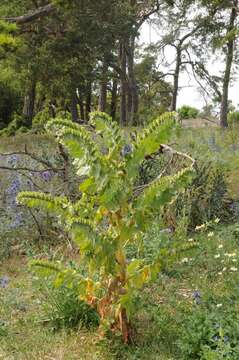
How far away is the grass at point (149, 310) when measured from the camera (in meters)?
2.54

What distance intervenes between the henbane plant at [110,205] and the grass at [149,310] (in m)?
0.19

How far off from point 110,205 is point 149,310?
38.8 inches

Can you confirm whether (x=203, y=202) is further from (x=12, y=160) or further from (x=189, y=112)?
(x=189, y=112)

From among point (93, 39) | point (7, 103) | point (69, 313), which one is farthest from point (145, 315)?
point (7, 103)

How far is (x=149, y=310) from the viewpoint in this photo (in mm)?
2932

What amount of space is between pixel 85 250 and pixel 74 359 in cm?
65

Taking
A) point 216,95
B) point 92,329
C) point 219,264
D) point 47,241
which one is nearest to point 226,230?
point 219,264

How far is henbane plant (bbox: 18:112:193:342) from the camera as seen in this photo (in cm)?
222

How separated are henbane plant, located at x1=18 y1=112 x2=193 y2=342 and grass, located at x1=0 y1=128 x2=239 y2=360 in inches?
7.6

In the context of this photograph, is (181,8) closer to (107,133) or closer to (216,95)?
(216,95)

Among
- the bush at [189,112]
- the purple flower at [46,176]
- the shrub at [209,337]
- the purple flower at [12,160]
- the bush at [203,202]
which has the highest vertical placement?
the bush at [189,112]

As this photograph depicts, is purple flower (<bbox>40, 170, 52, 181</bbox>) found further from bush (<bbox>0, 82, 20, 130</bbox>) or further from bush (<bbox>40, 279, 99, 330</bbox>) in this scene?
bush (<bbox>0, 82, 20, 130</bbox>)

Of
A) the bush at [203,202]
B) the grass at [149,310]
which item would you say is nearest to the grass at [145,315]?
the grass at [149,310]

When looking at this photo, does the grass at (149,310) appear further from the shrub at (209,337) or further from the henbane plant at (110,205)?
the henbane plant at (110,205)
